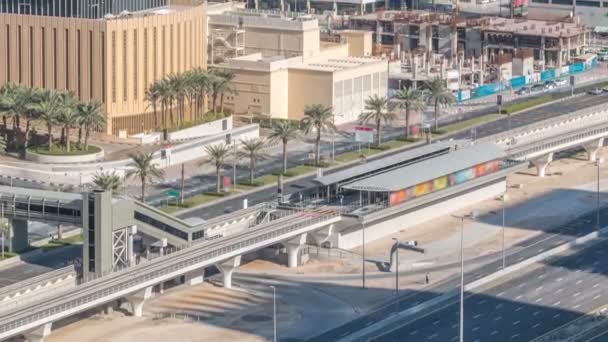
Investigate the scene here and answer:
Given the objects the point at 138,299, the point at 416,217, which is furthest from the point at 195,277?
the point at 416,217

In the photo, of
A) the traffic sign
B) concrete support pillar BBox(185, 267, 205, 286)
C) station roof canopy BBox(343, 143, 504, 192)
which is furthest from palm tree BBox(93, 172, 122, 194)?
station roof canopy BBox(343, 143, 504, 192)

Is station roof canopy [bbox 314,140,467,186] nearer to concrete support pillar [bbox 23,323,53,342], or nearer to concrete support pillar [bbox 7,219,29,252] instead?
concrete support pillar [bbox 7,219,29,252]

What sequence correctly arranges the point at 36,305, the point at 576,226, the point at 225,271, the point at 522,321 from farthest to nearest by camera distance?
the point at 576,226 → the point at 225,271 → the point at 522,321 → the point at 36,305

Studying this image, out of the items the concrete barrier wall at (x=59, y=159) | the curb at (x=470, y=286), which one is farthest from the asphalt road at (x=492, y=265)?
the concrete barrier wall at (x=59, y=159)

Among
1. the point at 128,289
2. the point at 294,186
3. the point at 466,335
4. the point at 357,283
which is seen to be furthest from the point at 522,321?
the point at 294,186

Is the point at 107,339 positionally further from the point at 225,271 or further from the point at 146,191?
the point at 146,191

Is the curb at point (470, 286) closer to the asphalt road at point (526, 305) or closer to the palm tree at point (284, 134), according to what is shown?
the asphalt road at point (526, 305)

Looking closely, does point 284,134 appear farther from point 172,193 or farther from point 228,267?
point 228,267

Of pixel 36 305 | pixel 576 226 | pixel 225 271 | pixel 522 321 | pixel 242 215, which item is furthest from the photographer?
pixel 576 226
